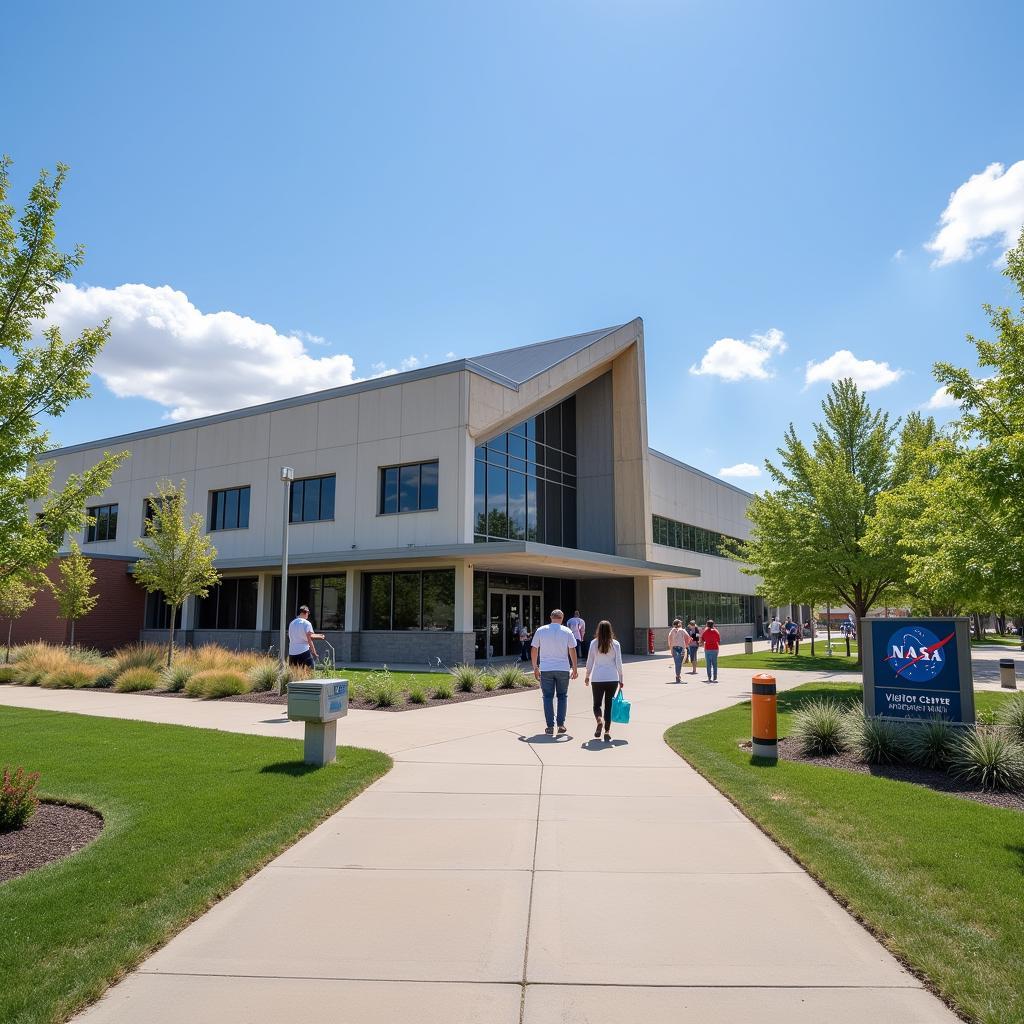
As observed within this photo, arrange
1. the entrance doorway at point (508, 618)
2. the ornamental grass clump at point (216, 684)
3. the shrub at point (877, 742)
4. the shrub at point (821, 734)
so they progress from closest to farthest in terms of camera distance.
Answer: the shrub at point (877, 742) < the shrub at point (821, 734) < the ornamental grass clump at point (216, 684) < the entrance doorway at point (508, 618)

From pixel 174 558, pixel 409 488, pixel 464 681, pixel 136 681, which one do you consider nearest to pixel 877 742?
pixel 464 681

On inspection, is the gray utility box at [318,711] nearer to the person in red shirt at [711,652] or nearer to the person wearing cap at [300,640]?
the person wearing cap at [300,640]

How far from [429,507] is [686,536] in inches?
798

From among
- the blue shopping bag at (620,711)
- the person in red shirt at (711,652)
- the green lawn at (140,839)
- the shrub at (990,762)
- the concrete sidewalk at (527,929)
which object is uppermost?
the person in red shirt at (711,652)

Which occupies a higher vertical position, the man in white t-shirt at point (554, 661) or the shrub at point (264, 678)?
the man in white t-shirt at point (554, 661)

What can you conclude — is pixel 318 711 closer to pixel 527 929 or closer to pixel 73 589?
pixel 527 929

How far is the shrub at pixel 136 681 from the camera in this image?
18.0 meters

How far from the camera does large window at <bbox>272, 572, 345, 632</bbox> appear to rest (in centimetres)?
2648

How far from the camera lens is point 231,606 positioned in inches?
1186

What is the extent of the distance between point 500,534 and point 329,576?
642cm

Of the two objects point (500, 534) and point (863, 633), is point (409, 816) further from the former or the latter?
point (500, 534)

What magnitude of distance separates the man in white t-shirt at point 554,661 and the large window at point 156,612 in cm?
2510

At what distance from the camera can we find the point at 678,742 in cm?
1048

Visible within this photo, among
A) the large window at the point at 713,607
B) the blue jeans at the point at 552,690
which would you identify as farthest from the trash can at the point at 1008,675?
the large window at the point at 713,607
